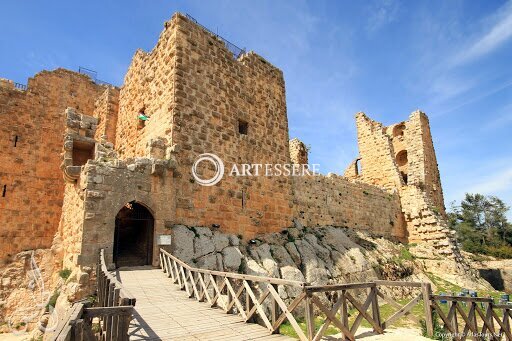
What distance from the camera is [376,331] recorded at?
6094 millimetres

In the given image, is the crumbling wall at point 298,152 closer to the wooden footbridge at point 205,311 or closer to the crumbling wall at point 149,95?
the crumbling wall at point 149,95

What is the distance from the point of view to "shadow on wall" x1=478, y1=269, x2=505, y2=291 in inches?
757

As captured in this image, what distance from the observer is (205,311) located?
6219 millimetres

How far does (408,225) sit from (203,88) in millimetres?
15085

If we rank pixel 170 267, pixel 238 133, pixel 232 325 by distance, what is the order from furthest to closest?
pixel 238 133 < pixel 170 267 < pixel 232 325

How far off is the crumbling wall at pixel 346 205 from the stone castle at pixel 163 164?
0.20 feet

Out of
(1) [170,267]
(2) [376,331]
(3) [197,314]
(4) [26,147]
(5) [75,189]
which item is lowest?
(2) [376,331]

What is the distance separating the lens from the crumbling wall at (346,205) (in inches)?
578

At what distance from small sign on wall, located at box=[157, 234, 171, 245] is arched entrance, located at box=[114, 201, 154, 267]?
12.2 inches

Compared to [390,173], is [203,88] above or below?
above

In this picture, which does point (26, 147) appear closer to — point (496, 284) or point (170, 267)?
point (170, 267)

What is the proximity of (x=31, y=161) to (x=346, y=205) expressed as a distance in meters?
15.1

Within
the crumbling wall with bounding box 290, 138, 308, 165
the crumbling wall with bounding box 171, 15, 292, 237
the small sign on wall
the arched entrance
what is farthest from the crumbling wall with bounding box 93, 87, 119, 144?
the crumbling wall with bounding box 290, 138, 308, 165

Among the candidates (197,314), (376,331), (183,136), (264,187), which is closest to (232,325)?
(197,314)
